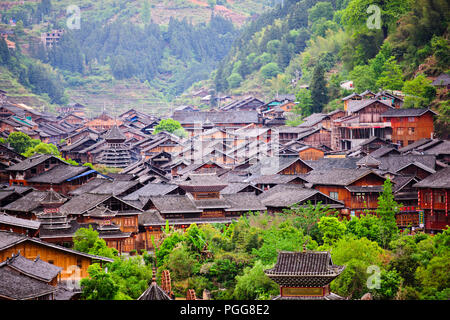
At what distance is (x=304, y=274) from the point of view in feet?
85.1

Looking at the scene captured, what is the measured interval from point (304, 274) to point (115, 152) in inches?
2090

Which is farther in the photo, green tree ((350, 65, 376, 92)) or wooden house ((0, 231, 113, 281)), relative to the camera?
green tree ((350, 65, 376, 92))

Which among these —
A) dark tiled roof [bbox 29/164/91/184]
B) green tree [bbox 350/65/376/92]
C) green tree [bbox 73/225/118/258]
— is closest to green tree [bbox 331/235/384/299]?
green tree [bbox 73/225/118/258]

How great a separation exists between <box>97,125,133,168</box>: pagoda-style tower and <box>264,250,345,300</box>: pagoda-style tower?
51078mm

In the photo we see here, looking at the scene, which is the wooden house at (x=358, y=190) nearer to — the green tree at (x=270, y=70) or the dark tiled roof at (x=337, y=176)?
the dark tiled roof at (x=337, y=176)

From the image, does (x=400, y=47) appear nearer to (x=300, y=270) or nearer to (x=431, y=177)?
(x=431, y=177)

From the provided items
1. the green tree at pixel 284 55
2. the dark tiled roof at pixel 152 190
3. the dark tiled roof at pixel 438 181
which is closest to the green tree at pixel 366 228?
the dark tiled roof at pixel 438 181


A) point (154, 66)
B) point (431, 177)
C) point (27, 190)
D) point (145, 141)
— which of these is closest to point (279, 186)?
point (431, 177)

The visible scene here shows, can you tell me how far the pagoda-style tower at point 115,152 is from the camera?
76312mm

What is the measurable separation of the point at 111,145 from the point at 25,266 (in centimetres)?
4778

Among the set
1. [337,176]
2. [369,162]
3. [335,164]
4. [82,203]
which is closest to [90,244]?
[82,203]

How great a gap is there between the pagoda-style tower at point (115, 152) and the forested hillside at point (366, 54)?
18.2m

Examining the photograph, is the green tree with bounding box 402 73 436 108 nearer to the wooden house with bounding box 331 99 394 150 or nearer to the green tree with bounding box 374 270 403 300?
the wooden house with bounding box 331 99 394 150

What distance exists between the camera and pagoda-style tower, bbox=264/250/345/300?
26.0m
